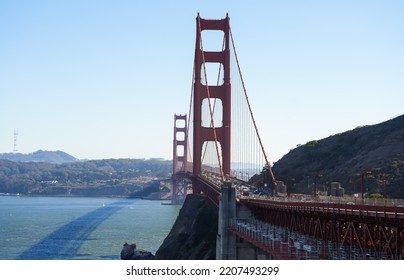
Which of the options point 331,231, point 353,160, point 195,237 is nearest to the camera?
point 331,231

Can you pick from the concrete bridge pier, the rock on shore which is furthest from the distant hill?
the concrete bridge pier

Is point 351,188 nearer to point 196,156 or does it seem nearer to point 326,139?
point 196,156

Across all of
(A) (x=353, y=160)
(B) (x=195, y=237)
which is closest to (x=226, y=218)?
(B) (x=195, y=237)

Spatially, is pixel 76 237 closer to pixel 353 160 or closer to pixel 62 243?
pixel 62 243

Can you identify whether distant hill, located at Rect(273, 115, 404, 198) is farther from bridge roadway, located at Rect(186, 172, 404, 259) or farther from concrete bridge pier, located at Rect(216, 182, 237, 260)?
bridge roadway, located at Rect(186, 172, 404, 259)

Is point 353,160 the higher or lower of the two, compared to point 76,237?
higher

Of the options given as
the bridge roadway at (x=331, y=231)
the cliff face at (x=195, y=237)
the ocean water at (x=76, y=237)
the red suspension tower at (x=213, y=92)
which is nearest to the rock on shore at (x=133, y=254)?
the cliff face at (x=195, y=237)
